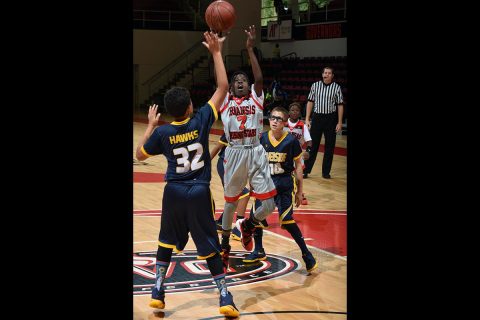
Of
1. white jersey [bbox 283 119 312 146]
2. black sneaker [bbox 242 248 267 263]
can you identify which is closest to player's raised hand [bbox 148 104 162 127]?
black sneaker [bbox 242 248 267 263]

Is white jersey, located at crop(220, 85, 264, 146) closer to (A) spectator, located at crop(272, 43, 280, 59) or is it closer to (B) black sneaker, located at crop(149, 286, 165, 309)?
(B) black sneaker, located at crop(149, 286, 165, 309)

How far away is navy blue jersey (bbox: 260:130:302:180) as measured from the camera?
6.32 meters

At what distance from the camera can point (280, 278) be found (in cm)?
602

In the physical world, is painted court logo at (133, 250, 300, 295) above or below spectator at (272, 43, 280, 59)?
below

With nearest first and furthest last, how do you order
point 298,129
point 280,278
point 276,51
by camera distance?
point 280,278, point 298,129, point 276,51

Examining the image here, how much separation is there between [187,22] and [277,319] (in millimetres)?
23155

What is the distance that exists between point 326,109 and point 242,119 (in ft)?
16.7

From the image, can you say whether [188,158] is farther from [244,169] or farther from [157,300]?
[244,169]

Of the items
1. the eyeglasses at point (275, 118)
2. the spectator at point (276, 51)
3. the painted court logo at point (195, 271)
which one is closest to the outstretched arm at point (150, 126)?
the painted court logo at point (195, 271)

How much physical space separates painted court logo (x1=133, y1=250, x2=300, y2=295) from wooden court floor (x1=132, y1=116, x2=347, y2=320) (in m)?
0.02

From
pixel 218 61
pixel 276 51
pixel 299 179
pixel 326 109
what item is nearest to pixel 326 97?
pixel 326 109
